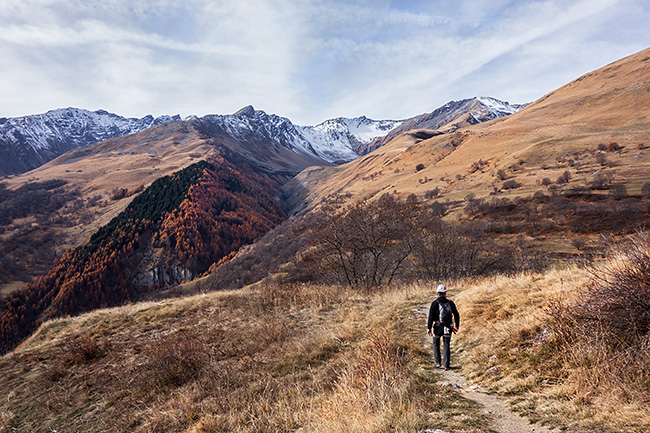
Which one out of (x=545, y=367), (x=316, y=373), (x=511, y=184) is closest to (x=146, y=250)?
(x=511, y=184)

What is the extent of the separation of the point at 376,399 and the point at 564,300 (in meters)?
4.64

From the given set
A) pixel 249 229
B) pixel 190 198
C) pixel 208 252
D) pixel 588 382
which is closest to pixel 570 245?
pixel 588 382

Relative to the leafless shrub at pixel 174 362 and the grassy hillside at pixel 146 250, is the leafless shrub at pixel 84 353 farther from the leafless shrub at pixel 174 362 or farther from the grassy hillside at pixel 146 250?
the grassy hillside at pixel 146 250

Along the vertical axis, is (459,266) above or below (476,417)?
below

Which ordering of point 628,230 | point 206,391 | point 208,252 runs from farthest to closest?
Result: point 208,252, point 628,230, point 206,391

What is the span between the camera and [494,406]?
447 centimetres

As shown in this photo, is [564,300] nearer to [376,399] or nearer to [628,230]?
[376,399]

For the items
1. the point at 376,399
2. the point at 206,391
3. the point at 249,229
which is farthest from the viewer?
the point at 249,229

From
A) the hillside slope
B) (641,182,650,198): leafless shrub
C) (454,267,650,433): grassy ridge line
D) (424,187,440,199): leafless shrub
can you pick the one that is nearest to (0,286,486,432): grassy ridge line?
(454,267,650,433): grassy ridge line

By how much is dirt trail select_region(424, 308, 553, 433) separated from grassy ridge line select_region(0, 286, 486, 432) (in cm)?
24

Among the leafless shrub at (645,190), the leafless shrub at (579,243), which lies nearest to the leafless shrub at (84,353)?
the leafless shrub at (579,243)

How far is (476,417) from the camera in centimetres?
408

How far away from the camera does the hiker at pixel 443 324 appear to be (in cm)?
658

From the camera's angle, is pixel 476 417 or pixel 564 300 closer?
pixel 476 417
